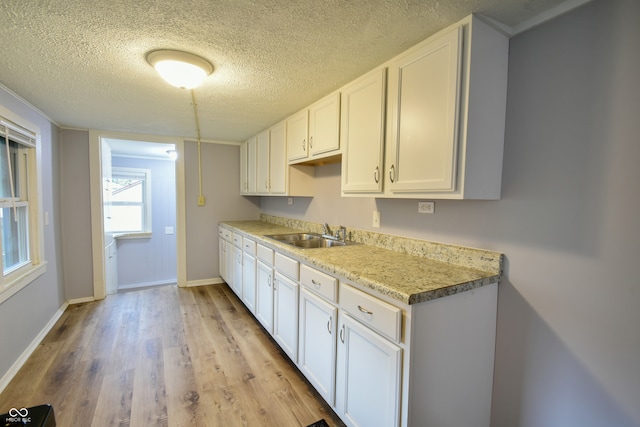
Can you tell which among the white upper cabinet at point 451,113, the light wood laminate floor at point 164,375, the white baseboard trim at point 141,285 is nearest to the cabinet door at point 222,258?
the light wood laminate floor at point 164,375

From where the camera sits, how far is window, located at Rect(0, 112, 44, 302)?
2.12m

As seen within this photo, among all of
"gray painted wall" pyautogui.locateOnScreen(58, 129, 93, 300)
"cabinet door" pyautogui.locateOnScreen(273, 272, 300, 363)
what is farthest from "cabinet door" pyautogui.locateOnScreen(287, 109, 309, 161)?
"gray painted wall" pyautogui.locateOnScreen(58, 129, 93, 300)

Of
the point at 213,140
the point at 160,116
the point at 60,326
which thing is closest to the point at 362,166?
the point at 160,116

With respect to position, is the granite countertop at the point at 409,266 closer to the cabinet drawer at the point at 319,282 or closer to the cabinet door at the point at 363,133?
the cabinet drawer at the point at 319,282

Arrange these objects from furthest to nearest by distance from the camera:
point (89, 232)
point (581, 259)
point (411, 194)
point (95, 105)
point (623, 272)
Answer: point (89, 232)
point (95, 105)
point (411, 194)
point (581, 259)
point (623, 272)

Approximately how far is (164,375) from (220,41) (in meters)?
2.22

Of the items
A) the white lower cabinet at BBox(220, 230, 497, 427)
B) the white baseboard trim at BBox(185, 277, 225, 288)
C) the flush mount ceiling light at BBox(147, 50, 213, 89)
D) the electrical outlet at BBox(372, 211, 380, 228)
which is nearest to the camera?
the white lower cabinet at BBox(220, 230, 497, 427)

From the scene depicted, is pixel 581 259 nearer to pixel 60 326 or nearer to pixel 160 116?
pixel 160 116

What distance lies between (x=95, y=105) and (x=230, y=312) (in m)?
2.35

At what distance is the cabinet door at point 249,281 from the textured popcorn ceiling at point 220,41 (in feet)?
4.98

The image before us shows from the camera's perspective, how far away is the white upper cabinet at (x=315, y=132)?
213cm

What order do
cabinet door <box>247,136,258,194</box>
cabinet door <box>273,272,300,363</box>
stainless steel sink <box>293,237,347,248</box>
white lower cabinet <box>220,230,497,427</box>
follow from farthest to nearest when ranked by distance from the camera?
cabinet door <box>247,136,258,194</box> → stainless steel sink <box>293,237,347,248</box> → cabinet door <box>273,272,300,363</box> → white lower cabinet <box>220,230,497,427</box>

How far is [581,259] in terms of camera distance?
1.18 metres

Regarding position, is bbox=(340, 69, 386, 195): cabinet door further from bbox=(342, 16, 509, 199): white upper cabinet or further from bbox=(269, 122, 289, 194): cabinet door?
bbox=(269, 122, 289, 194): cabinet door
